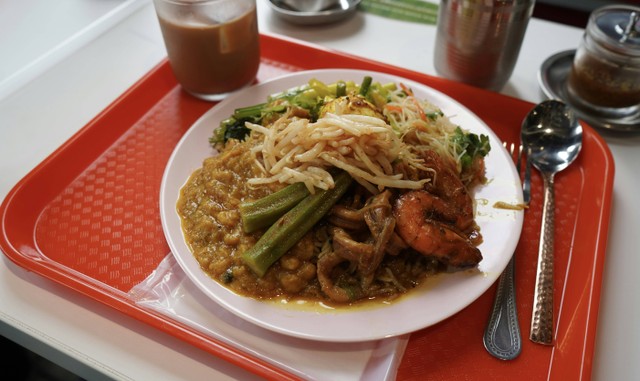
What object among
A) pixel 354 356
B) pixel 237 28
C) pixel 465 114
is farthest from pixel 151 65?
pixel 354 356

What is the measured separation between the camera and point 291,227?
196cm

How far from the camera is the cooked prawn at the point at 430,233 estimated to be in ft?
6.07

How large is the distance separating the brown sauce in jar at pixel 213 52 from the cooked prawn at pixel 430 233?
4.55 feet

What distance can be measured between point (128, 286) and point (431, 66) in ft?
7.94

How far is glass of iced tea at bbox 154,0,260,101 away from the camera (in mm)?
2545

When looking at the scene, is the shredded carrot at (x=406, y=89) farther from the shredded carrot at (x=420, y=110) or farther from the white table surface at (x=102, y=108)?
the white table surface at (x=102, y=108)

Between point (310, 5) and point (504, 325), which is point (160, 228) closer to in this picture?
point (504, 325)

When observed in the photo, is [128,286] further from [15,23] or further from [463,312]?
[15,23]

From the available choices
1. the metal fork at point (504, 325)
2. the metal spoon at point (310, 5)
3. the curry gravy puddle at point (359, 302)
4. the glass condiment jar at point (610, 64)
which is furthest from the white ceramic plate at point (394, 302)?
the metal spoon at point (310, 5)

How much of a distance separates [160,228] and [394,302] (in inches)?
46.2

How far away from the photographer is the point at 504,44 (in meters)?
2.80

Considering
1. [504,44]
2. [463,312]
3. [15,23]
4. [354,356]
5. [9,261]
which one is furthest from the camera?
[15,23]

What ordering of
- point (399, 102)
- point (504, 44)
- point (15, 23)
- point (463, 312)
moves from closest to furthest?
point (463, 312) < point (399, 102) < point (504, 44) < point (15, 23)

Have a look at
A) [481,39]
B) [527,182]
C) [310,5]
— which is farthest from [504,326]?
[310,5]
